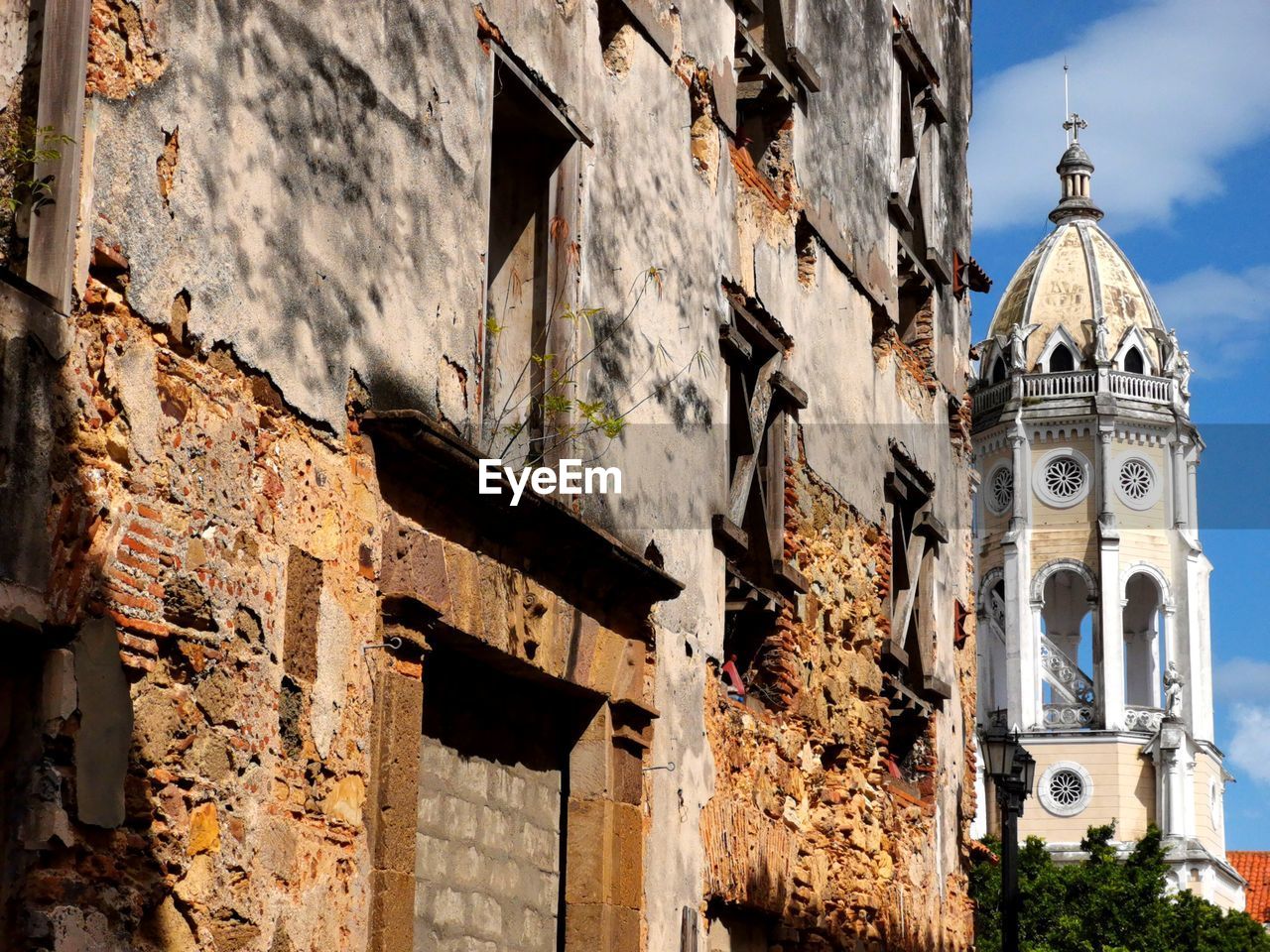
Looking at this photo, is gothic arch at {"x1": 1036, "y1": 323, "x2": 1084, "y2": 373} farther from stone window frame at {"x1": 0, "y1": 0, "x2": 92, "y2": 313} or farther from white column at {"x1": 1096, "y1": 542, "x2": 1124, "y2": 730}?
stone window frame at {"x1": 0, "y1": 0, "x2": 92, "y2": 313}

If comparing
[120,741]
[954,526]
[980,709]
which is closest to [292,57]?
[120,741]

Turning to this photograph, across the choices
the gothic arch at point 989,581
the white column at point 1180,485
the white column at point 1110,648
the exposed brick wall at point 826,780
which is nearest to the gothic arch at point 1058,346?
the white column at point 1180,485

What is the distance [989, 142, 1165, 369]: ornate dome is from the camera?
8262cm

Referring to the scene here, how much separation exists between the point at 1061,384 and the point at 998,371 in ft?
8.87

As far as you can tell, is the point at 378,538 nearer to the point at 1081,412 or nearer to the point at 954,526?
the point at 954,526

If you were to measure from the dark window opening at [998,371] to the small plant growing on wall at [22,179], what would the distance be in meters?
78.9

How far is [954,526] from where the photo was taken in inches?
593

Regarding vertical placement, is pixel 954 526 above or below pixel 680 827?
above

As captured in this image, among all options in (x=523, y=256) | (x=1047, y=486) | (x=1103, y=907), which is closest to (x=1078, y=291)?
(x=1047, y=486)

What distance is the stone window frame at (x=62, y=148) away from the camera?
5.65 meters

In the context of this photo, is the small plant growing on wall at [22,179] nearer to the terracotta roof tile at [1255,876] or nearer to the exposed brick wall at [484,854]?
the exposed brick wall at [484,854]

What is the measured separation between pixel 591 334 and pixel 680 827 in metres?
2.27

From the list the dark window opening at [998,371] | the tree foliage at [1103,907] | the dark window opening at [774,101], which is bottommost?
the tree foliage at [1103,907]

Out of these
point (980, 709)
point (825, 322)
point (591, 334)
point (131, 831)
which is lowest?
point (131, 831)
